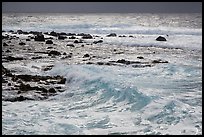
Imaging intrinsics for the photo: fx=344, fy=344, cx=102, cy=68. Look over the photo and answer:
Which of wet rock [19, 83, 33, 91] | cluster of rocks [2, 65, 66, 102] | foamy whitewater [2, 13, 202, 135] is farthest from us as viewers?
wet rock [19, 83, 33, 91]

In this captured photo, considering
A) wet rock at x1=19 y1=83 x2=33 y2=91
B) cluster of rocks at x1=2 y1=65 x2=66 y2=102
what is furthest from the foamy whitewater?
wet rock at x1=19 y1=83 x2=33 y2=91

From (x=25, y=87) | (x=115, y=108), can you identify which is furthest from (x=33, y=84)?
(x=115, y=108)

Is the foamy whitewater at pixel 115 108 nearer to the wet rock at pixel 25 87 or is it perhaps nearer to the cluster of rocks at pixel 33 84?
the cluster of rocks at pixel 33 84

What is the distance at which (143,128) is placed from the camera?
1001cm

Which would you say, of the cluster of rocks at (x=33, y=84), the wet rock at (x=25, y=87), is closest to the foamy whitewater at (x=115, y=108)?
the cluster of rocks at (x=33, y=84)

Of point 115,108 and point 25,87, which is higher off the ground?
point 25,87

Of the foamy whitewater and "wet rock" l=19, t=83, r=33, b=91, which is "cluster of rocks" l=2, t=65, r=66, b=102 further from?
the foamy whitewater

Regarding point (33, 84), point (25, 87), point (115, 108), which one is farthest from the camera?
point (33, 84)

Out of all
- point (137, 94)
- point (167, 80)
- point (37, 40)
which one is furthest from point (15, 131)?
point (37, 40)

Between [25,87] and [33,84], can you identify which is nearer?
[25,87]

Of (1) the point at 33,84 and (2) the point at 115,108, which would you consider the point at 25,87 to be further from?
(2) the point at 115,108

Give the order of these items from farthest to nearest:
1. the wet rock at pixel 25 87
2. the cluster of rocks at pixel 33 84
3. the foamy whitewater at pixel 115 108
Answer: the wet rock at pixel 25 87 → the cluster of rocks at pixel 33 84 → the foamy whitewater at pixel 115 108

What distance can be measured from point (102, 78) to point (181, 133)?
7.46 m

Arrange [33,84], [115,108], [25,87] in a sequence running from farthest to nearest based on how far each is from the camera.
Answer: [33,84]
[25,87]
[115,108]
